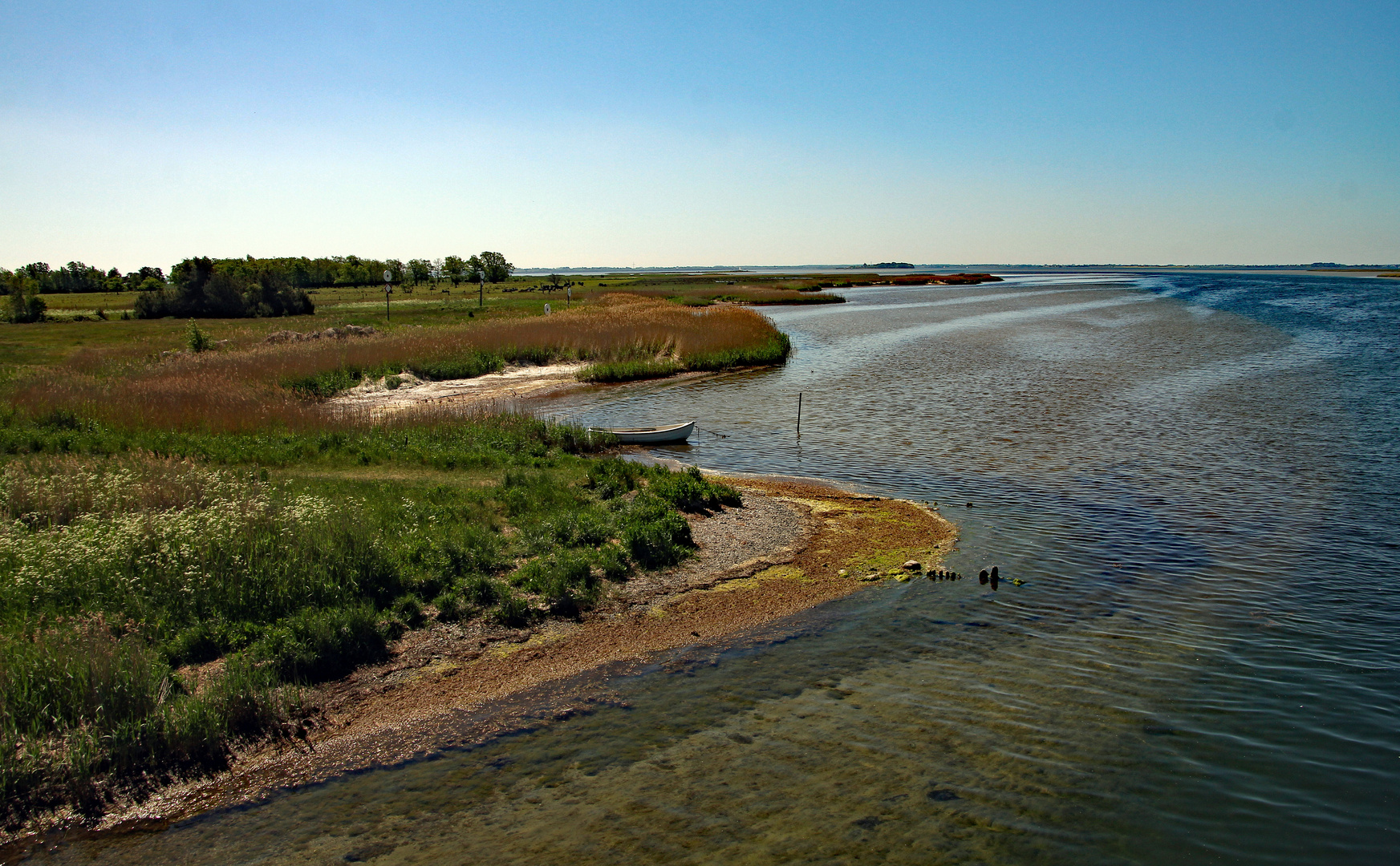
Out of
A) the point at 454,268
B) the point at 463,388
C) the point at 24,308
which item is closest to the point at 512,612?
the point at 463,388

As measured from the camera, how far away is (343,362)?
34250mm

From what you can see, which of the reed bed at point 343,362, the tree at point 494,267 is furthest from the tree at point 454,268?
the reed bed at point 343,362

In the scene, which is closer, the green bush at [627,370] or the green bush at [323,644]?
the green bush at [323,644]

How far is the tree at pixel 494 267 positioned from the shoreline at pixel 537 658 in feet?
514

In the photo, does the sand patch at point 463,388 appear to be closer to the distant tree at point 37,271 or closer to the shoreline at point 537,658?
the shoreline at point 537,658

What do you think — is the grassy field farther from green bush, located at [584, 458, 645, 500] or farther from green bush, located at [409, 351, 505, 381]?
green bush, located at [409, 351, 505, 381]

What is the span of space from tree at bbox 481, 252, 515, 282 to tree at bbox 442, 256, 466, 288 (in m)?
4.57

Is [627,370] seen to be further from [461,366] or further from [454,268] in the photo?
[454,268]

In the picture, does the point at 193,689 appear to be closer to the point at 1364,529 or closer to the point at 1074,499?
the point at 1074,499

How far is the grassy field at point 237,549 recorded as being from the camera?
299 inches

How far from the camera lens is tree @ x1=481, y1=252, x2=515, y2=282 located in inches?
6550

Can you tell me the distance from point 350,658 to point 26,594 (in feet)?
12.6

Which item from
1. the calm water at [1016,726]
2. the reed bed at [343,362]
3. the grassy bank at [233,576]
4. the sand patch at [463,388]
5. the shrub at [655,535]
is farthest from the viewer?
the sand patch at [463,388]

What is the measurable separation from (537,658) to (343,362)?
2811 cm
